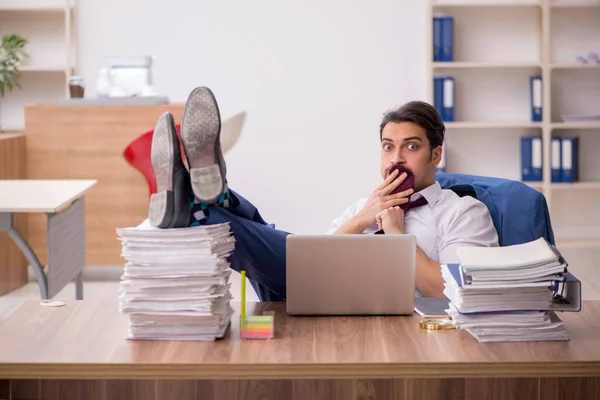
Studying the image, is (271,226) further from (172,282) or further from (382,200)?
(172,282)

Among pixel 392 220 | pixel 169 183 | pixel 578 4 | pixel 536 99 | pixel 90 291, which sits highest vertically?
pixel 578 4

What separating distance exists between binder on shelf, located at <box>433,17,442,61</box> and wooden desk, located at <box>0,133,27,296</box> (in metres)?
2.67

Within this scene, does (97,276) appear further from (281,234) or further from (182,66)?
(281,234)

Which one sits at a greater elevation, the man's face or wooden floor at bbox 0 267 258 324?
the man's face

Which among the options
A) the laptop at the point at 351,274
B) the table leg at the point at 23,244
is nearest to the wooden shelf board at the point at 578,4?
the table leg at the point at 23,244

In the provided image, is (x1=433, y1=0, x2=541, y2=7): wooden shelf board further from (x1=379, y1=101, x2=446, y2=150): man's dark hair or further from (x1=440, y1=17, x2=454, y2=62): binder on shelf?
(x1=379, y1=101, x2=446, y2=150): man's dark hair

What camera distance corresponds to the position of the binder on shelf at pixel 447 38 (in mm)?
6230

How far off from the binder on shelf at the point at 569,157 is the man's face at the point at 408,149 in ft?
12.1

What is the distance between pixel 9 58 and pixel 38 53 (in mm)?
449

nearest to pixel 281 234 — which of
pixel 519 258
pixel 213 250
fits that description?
pixel 213 250

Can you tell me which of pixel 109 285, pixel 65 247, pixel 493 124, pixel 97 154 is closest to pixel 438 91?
pixel 493 124

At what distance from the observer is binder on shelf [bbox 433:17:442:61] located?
6.25 metres

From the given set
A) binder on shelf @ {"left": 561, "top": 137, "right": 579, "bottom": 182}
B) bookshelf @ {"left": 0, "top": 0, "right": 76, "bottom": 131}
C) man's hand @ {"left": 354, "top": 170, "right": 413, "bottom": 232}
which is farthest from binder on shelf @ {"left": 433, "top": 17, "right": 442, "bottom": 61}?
man's hand @ {"left": 354, "top": 170, "right": 413, "bottom": 232}

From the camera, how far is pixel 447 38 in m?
6.25
